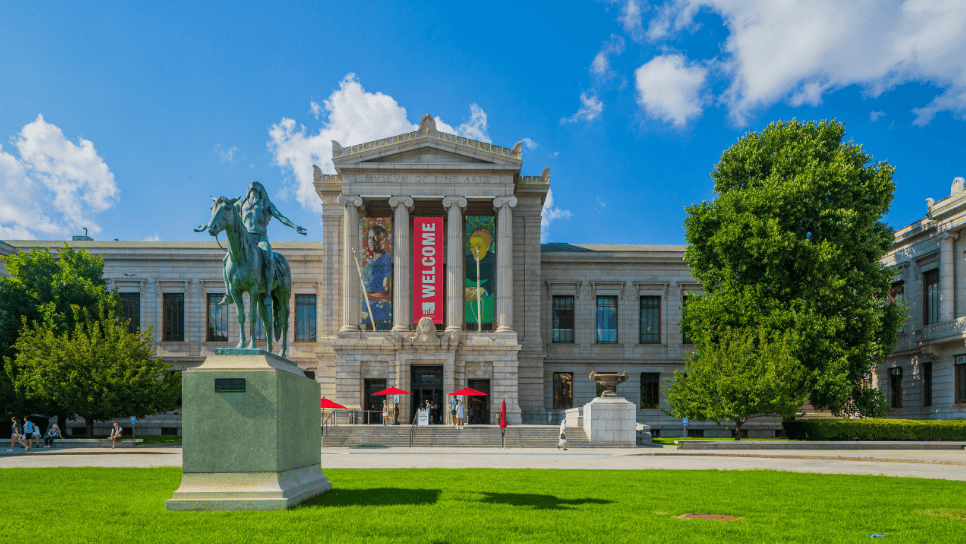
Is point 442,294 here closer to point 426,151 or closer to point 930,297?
point 426,151

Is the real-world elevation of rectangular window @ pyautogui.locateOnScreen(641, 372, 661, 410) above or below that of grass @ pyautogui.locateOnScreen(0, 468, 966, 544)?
below

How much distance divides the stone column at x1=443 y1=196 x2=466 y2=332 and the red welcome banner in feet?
2.07

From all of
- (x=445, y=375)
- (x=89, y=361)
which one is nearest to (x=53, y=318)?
(x=89, y=361)

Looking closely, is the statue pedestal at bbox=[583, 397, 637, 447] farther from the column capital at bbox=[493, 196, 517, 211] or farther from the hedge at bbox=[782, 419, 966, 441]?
the column capital at bbox=[493, 196, 517, 211]

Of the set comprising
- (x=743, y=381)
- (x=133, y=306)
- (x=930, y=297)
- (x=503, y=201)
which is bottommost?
(x=743, y=381)

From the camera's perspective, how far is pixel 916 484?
1770 centimetres

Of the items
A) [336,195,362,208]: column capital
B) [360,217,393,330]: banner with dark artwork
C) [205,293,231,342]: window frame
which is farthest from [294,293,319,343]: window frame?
[336,195,362,208]: column capital

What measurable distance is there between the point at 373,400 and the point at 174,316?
685 inches

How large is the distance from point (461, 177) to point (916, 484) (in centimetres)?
3946

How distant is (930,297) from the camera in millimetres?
48031

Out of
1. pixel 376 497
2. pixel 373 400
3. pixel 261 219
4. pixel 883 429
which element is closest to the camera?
pixel 376 497

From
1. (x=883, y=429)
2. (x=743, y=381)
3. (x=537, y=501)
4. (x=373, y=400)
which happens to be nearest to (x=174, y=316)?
(x=373, y=400)

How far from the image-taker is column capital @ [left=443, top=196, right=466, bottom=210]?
53.0 m

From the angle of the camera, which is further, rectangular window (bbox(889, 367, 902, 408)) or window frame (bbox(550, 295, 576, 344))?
window frame (bbox(550, 295, 576, 344))
